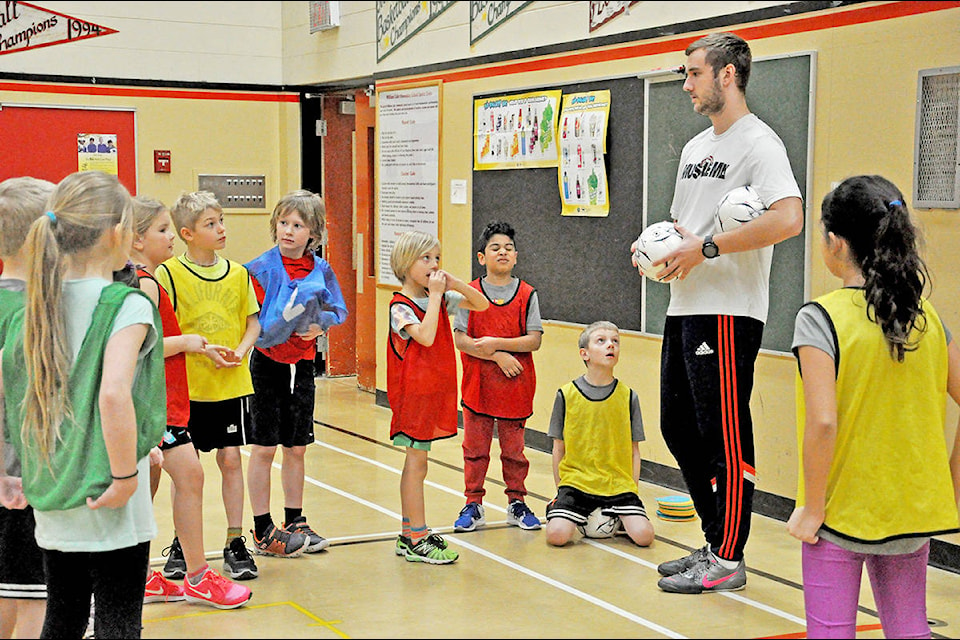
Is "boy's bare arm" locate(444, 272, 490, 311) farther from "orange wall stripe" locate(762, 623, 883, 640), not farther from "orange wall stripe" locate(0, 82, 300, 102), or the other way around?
"orange wall stripe" locate(0, 82, 300, 102)

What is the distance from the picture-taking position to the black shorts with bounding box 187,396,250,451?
157 inches

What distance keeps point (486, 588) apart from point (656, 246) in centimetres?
131

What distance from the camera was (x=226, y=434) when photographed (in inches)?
157

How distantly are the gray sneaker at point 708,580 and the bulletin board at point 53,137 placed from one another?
5.84m

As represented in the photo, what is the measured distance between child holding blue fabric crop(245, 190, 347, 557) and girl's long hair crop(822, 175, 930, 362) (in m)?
2.11

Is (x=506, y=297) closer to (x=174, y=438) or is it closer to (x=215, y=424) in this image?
(x=215, y=424)

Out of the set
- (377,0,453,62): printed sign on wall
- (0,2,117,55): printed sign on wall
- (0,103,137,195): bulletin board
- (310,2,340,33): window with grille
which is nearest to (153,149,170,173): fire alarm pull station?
(0,103,137,195): bulletin board

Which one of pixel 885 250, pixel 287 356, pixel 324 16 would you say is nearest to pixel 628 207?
pixel 287 356

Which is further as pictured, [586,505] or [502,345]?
[502,345]

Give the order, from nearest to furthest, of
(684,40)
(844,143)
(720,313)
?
(720,313), (844,143), (684,40)

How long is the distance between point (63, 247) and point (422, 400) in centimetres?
187

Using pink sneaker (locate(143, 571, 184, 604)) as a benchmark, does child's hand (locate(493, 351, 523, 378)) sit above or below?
above

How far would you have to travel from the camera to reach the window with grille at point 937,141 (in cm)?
404

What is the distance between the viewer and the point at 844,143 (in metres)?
4.49
